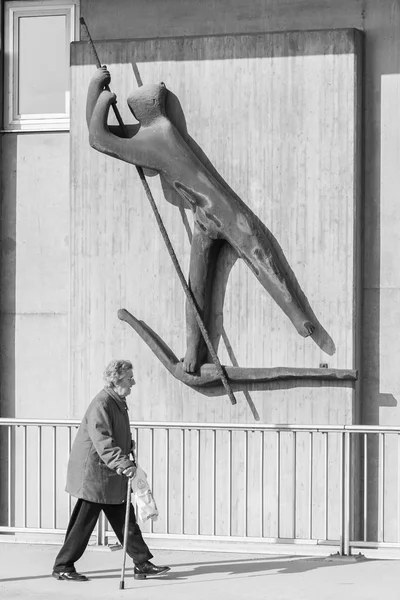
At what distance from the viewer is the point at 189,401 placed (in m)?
13.5

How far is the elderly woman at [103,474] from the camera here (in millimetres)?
10797

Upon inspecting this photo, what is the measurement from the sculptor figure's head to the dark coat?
345 cm

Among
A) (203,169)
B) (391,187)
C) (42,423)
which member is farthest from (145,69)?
(42,423)

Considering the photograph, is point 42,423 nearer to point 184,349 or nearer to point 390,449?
point 184,349

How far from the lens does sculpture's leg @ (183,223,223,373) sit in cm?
1332

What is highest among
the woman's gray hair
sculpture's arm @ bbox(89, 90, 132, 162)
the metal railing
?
sculpture's arm @ bbox(89, 90, 132, 162)

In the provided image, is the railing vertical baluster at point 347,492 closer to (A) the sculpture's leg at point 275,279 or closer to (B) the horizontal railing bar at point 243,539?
(B) the horizontal railing bar at point 243,539

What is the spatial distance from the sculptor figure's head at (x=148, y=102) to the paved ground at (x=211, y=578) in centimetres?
399

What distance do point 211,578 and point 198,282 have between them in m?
3.14

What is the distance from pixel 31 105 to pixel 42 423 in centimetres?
356

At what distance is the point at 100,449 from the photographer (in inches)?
423

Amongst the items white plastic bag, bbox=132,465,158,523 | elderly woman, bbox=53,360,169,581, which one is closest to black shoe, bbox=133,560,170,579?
elderly woman, bbox=53,360,169,581

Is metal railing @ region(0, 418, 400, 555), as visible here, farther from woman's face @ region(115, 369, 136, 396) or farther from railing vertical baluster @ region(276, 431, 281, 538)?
woman's face @ region(115, 369, 136, 396)

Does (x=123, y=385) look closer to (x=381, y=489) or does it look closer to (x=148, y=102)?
(x=381, y=489)
